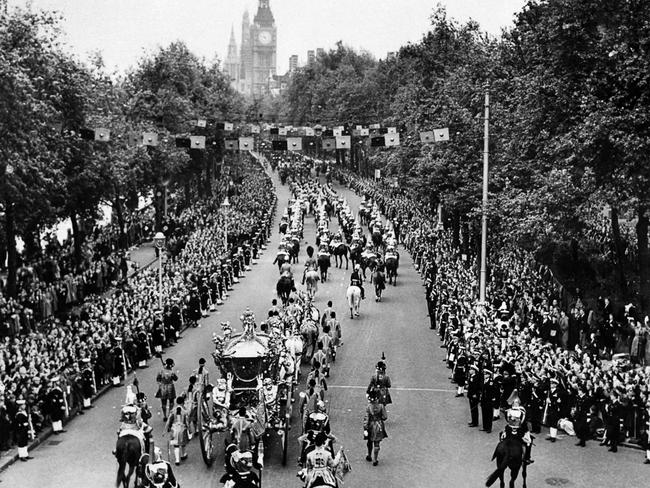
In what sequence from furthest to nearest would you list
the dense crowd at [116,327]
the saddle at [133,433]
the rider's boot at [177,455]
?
the dense crowd at [116,327]
the rider's boot at [177,455]
the saddle at [133,433]

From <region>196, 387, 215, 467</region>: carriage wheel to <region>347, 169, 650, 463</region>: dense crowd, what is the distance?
254 inches

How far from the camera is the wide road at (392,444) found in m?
17.6

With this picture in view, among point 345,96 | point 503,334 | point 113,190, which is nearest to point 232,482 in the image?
point 503,334

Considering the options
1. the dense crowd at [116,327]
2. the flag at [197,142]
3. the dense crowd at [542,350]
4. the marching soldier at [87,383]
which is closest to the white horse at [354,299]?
the dense crowd at [542,350]

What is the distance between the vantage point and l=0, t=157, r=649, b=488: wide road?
57.7 feet

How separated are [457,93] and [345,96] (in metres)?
50.7

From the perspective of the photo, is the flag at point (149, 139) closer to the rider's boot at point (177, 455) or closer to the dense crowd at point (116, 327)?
the dense crowd at point (116, 327)

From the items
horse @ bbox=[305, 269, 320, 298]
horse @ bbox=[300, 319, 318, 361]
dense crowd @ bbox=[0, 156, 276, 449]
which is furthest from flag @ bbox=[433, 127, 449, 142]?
horse @ bbox=[300, 319, 318, 361]

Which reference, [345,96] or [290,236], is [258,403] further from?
[345,96]

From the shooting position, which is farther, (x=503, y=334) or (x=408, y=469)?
(x=503, y=334)

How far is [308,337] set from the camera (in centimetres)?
2619

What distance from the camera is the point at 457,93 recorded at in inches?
1630

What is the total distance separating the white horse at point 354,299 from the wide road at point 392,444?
2.36 metres

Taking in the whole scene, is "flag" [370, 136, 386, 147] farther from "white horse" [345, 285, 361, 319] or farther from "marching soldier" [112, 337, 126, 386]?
"marching soldier" [112, 337, 126, 386]
